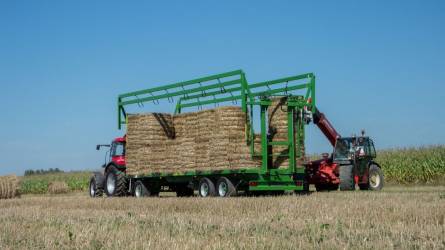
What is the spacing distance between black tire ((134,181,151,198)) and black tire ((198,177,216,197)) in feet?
9.83

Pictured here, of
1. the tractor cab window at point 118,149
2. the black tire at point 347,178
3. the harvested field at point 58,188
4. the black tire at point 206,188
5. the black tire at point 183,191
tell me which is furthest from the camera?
the harvested field at point 58,188

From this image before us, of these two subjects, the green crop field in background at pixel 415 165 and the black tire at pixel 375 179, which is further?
the green crop field in background at pixel 415 165

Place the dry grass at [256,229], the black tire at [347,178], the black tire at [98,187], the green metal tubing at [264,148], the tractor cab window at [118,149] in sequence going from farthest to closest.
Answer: the black tire at [98,187] → the tractor cab window at [118,149] → the black tire at [347,178] → the green metal tubing at [264,148] → the dry grass at [256,229]

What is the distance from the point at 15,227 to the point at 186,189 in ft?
39.9

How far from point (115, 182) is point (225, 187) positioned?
5.72m

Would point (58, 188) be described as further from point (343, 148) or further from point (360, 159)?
point (360, 159)

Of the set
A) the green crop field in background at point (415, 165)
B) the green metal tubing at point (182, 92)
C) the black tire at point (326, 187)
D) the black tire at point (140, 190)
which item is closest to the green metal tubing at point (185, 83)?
the green metal tubing at point (182, 92)

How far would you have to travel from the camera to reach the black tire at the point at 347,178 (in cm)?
2058

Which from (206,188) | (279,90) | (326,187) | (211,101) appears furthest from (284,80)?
(326,187)

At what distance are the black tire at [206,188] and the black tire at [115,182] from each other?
4.20 m

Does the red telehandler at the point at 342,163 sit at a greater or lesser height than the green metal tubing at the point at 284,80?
lesser

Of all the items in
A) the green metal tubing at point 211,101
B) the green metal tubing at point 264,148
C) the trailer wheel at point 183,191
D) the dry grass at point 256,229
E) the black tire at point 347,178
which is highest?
the green metal tubing at point 211,101

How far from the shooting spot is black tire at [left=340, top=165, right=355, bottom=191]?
67.5 feet

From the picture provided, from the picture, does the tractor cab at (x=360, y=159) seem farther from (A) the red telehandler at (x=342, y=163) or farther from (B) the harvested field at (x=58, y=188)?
(B) the harvested field at (x=58, y=188)
